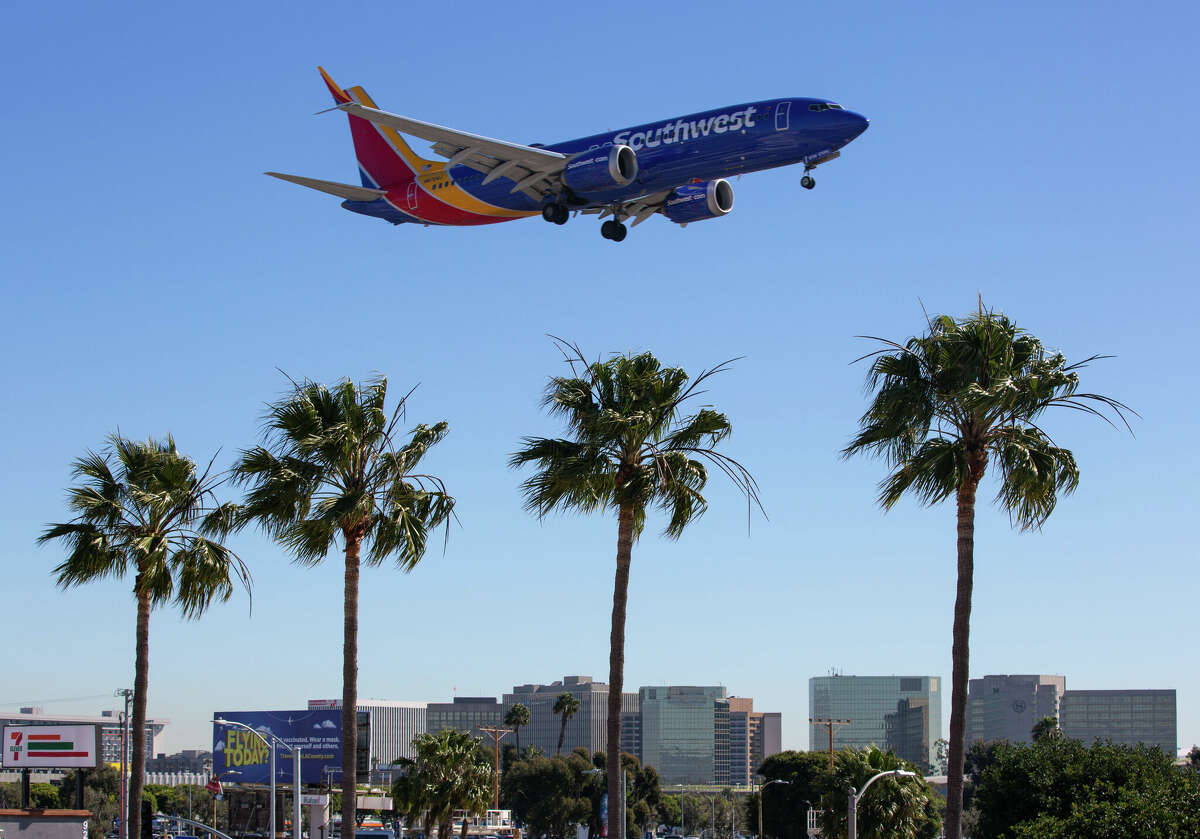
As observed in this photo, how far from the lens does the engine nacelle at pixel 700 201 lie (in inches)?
1640

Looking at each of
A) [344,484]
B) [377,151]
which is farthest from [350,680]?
[377,151]

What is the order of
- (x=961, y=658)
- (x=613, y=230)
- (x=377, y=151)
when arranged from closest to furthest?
1. (x=961, y=658)
2. (x=613, y=230)
3. (x=377, y=151)

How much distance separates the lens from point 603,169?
40.3 m

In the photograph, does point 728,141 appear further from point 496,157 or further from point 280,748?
point 280,748

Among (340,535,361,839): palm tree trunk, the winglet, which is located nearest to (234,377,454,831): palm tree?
(340,535,361,839): palm tree trunk

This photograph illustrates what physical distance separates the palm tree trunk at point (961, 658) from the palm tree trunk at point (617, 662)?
208 inches

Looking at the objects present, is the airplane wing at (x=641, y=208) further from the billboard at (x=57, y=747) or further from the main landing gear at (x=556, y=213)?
the billboard at (x=57, y=747)

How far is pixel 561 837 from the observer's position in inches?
5300

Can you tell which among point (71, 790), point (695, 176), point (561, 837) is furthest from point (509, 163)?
point (71, 790)

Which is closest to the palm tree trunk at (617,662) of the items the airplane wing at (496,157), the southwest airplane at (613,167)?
the southwest airplane at (613,167)

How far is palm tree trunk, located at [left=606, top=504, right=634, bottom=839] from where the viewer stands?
22797 mm

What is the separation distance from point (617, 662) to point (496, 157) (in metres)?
22.5

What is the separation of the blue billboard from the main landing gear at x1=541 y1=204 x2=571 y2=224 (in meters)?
65.9

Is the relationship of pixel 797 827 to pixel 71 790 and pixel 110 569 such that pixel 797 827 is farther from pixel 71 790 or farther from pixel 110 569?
pixel 110 569
